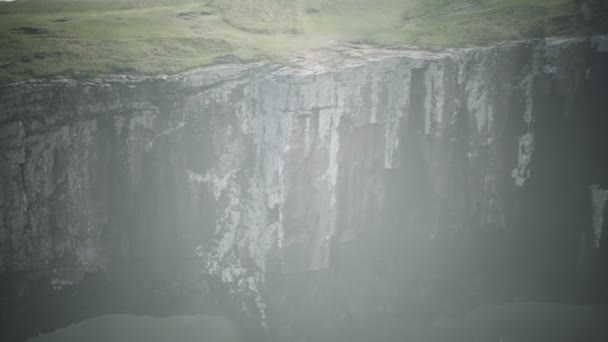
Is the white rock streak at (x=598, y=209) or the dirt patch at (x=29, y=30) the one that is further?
the dirt patch at (x=29, y=30)

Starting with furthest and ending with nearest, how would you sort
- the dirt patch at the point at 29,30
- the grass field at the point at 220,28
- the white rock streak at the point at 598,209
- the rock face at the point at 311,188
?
1. the dirt patch at the point at 29,30
2. the white rock streak at the point at 598,209
3. the grass field at the point at 220,28
4. the rock face at the point at 311,188

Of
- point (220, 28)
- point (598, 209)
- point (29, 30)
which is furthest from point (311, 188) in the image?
point (29, 30)

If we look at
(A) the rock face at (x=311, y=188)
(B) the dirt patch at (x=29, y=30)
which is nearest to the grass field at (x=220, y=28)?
(B) the dirt patch at (x=29, y=30)

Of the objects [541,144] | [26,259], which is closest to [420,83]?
[541,144]

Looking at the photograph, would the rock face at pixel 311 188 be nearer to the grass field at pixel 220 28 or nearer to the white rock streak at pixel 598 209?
the white rock streak at pixel 598 209

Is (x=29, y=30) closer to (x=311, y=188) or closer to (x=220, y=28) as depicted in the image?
(x=220, y=28)
